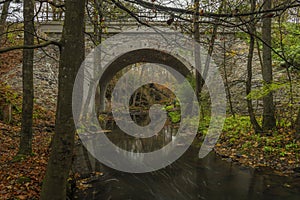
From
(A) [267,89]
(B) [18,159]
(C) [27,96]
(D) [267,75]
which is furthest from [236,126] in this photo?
(B) [18,159]

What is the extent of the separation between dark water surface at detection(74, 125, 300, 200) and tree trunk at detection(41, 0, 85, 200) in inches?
94.6

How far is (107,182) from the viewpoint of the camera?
19.9 feet

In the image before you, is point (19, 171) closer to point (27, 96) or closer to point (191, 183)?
point (27, 96)

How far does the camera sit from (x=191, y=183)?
20.0ft

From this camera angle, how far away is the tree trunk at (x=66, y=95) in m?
2.76

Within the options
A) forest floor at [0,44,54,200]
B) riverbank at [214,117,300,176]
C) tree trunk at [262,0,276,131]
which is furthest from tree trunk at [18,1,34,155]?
tree trunk at [262,0,276,131]

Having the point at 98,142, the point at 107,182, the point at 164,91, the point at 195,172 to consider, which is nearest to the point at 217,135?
the point at 195,172

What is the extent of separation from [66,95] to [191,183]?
4315 mm

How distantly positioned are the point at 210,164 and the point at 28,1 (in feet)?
20.1

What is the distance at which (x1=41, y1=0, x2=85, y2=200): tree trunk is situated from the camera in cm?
276

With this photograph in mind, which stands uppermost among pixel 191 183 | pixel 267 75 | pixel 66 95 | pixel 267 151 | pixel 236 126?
pixel 267 75

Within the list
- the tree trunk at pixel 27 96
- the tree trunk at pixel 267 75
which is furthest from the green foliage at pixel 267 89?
the tree trunk at pixel 27 96

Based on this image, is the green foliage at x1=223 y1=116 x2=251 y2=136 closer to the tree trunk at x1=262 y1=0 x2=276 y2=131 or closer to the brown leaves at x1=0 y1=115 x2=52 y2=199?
the tree trunk at x1=262 y1=0 x2=276 y2=131

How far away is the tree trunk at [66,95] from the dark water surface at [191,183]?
2.40m
